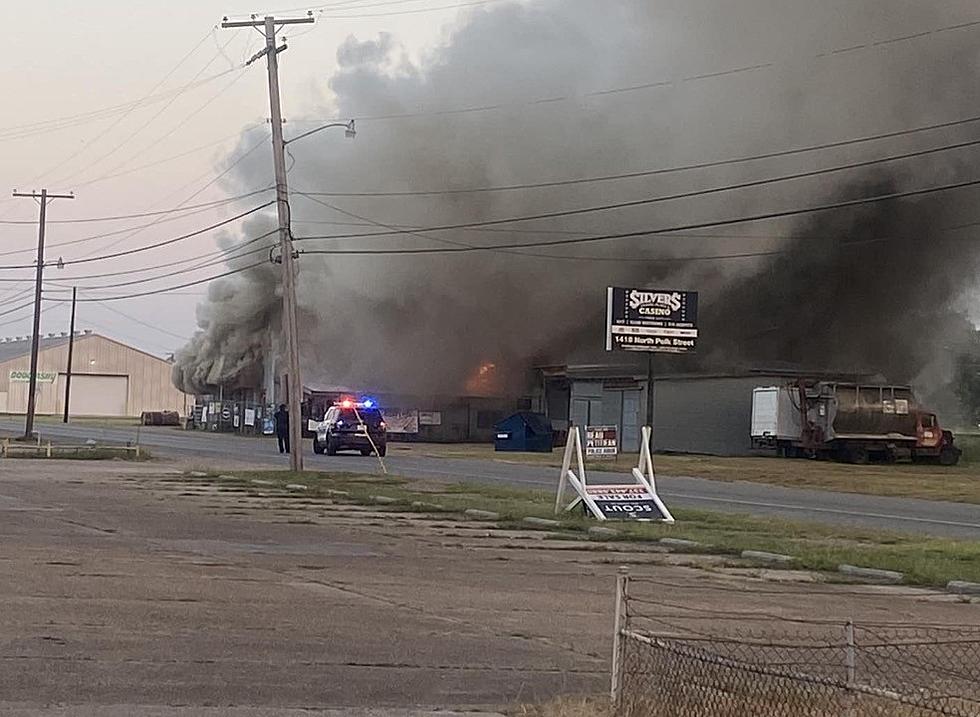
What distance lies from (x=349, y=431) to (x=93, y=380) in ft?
256

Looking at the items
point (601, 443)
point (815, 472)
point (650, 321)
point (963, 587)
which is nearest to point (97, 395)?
point (815, 472)

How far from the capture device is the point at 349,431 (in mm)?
45094

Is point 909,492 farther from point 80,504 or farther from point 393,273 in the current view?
point 393,273

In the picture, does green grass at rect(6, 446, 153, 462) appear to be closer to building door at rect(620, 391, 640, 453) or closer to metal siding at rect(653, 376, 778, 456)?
building door at rect(620, 391, 640, 453)

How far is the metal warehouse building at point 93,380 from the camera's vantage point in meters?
117

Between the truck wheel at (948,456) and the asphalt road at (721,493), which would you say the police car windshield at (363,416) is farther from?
the truck wheel at (948,456)

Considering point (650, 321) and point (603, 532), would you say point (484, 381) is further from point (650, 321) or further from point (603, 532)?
point (603, 532)

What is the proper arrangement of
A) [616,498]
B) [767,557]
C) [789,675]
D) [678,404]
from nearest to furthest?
[789,675]
[767,557]
[616,498]
[678,404]

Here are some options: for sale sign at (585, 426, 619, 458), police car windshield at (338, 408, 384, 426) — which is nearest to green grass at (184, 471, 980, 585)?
for sale sign at (585, 426, 619, 458)

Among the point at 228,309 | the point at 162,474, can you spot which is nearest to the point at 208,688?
the point at 162,474

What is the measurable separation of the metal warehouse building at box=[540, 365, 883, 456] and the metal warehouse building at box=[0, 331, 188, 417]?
6606 cm

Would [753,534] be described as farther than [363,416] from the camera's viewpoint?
No

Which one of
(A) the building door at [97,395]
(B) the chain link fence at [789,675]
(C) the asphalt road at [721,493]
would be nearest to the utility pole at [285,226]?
(C) the asphalt road at [721,493]

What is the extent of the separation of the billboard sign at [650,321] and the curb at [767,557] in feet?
22.6
